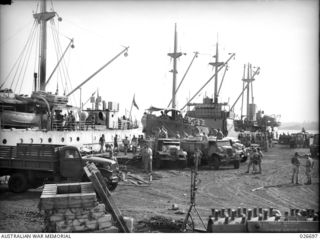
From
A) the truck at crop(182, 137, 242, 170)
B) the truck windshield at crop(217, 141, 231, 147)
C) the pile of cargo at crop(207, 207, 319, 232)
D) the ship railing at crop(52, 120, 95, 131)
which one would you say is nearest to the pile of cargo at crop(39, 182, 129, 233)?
the pile of cargo at crop(207, 207, 319, 232)

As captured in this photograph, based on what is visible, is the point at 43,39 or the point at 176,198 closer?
the point at 176,198

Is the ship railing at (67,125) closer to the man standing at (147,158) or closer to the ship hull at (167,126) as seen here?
the ship hull at (167,126)

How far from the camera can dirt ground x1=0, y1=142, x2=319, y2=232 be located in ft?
28.4

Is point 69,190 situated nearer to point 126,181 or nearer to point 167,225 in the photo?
point 167,225

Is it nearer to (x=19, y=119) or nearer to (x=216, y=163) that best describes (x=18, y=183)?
(x=216, y=163)

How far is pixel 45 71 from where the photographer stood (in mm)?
25625

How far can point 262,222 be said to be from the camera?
21.9 ft

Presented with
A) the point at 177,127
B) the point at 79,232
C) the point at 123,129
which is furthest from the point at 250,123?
the point at 79,232

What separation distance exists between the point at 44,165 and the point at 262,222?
8339mm

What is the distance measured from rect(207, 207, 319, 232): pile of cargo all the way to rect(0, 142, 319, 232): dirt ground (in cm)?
149

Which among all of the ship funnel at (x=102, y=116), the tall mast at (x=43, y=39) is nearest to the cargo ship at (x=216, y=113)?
the ship funnel at (x=102, y=116)

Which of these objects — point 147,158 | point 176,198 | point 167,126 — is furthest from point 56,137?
point 176,198

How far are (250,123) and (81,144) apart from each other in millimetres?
39411

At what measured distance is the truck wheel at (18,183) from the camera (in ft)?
39.9
